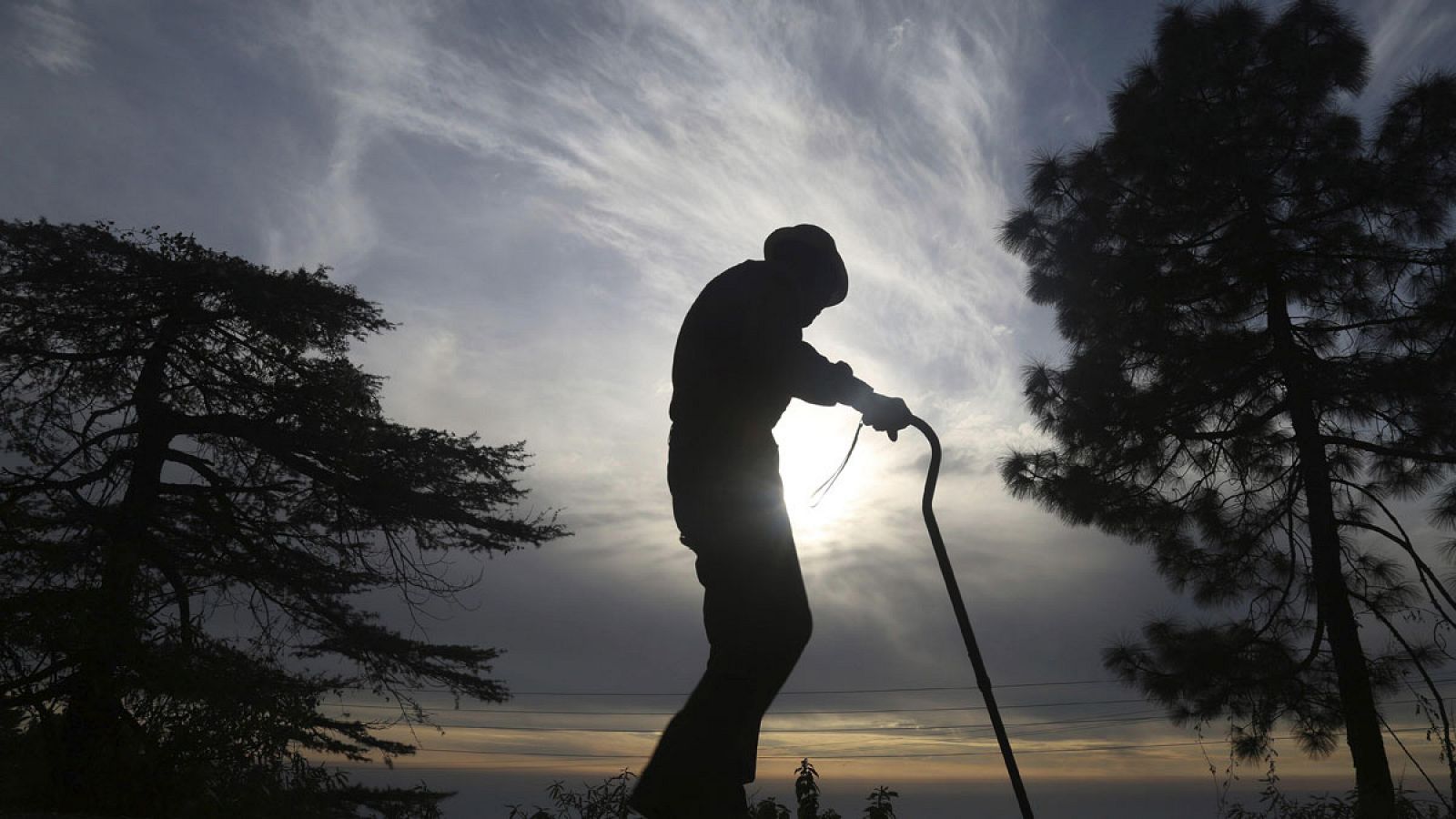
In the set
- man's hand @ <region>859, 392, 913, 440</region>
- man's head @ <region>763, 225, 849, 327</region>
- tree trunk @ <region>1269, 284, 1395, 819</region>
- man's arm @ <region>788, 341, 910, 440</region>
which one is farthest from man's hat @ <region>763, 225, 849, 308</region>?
tree trunk @ <region>1269, 284, 1395, 819</region>

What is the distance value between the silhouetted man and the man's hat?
0.09 meters

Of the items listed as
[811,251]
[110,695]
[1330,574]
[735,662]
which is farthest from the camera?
[1330,574]

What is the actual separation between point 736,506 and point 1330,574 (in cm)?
858

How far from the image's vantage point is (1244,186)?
9414 mm

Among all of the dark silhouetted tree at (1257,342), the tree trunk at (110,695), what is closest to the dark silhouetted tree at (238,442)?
the tree trunk at (110,695)

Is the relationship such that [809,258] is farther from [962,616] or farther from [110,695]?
[110,695]

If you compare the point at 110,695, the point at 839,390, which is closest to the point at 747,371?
the point at 839,390

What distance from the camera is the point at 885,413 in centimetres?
286

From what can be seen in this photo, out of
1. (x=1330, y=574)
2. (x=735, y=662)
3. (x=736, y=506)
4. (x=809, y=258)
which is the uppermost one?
(x=809, y=258)

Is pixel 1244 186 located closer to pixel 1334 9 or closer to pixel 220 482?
pixel 1334 9

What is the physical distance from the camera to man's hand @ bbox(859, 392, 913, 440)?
9.32ft

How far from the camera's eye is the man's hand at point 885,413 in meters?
2.84

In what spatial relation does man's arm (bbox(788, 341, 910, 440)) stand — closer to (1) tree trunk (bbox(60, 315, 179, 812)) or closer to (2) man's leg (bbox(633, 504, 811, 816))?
(2) man's leg (bbox(633, 504, 811, 816))

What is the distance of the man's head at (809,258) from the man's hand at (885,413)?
444mm
